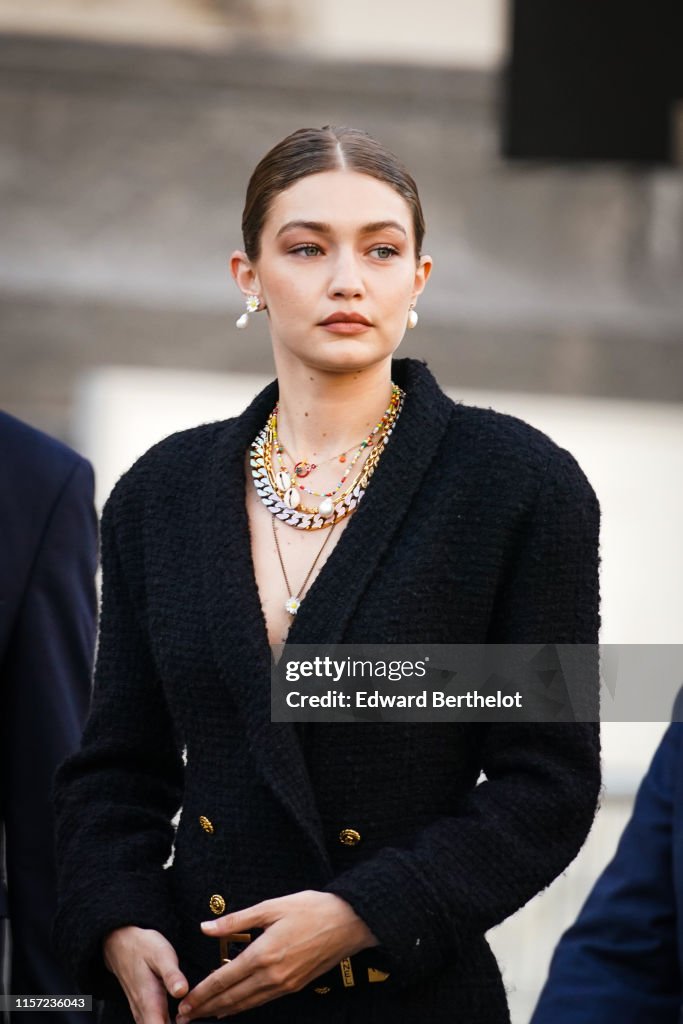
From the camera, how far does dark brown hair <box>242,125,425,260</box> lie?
1881 mm

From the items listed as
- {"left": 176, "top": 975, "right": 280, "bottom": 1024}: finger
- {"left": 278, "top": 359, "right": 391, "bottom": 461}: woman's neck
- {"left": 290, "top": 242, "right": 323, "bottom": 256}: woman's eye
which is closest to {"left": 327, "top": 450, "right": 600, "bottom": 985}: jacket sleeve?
{"left": 176, "top": 975, "right": 280, "bottom": 1024}: finger

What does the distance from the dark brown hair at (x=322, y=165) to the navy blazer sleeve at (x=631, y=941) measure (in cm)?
69

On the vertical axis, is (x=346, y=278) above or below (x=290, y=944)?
above

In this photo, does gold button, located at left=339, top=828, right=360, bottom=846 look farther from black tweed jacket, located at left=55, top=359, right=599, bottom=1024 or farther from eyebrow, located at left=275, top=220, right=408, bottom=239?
eyebrow, located at left=275, top=220, right=408, bottom=239

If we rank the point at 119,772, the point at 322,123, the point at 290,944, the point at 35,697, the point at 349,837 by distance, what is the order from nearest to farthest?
the point at 290,944 → the point at 349,837 → the point at 119,772 → the point at 35,697 → the point at 322,123

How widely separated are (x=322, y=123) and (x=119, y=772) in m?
7.01

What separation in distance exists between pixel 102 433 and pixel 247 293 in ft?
8.64

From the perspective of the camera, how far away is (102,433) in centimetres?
456

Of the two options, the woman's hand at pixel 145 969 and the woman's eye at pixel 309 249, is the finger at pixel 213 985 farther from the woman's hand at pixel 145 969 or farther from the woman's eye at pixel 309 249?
the woman's eye at pixel 309 249

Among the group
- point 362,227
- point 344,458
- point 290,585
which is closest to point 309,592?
point 290,585

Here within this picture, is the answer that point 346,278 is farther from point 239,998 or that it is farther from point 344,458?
point 239,998

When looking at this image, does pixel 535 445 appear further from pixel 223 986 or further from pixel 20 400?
pixel 20 400

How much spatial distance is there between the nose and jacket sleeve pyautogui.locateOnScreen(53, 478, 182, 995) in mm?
395

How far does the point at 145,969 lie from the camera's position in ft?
6.03
